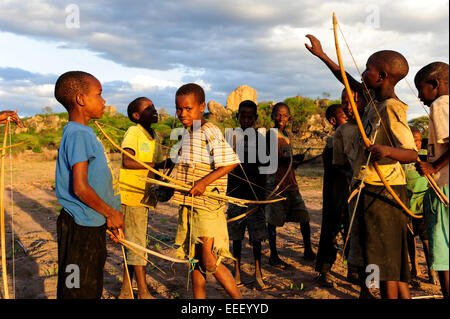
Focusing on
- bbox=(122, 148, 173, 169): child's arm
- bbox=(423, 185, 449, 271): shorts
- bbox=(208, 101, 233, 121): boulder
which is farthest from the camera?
bbox=(208, 101, 233, 121): boulder

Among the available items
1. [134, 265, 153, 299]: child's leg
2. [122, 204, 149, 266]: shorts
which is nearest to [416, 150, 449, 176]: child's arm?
[122, 204, 149, 266]: shorts

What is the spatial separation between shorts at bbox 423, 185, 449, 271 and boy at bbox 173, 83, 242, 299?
143 cm

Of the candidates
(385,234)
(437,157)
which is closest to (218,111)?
(385,234)

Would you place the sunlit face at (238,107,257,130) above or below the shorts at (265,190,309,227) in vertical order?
above

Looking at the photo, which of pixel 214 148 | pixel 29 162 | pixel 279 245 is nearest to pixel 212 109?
pixel 29 162

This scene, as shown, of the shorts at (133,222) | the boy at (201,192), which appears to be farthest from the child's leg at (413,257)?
the shorts at (133,222)

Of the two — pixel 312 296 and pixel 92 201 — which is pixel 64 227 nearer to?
pixel 92 201

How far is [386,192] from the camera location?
2811 millimetres

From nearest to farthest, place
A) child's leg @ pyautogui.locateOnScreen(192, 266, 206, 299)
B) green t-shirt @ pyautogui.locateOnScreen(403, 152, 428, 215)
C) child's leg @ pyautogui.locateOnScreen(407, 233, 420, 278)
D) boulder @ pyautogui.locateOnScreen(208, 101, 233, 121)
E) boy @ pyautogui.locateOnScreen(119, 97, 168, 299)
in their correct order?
1. child's leg @ pyautogui.locateOnScreen(192, 266, 206, 299)
2. boy @ pyautogui.locateOnScreen(119, 97, 168, 299)
3. green t-shirt @ pyautogui.locateOnScreen(403, 152, 428, 215)
4. child's leg @ pyautogui.locateOnScreen(407, 233, 420, 278)
5. boulder @ pyautogui.locateOnScreen(208, 101, 233, 121)

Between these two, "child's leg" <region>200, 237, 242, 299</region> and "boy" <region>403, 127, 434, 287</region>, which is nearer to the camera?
"child's leg" <region>200, 237, 242, 299</region>

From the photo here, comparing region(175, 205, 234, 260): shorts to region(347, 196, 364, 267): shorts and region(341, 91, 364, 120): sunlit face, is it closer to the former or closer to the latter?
region(347, 196, 364, 267): shorts

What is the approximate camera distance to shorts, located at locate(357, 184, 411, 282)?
273cm

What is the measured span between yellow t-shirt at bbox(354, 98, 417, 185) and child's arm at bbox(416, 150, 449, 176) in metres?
0.13

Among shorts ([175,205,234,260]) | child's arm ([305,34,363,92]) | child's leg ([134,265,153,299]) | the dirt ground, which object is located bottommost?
the dirt ground
